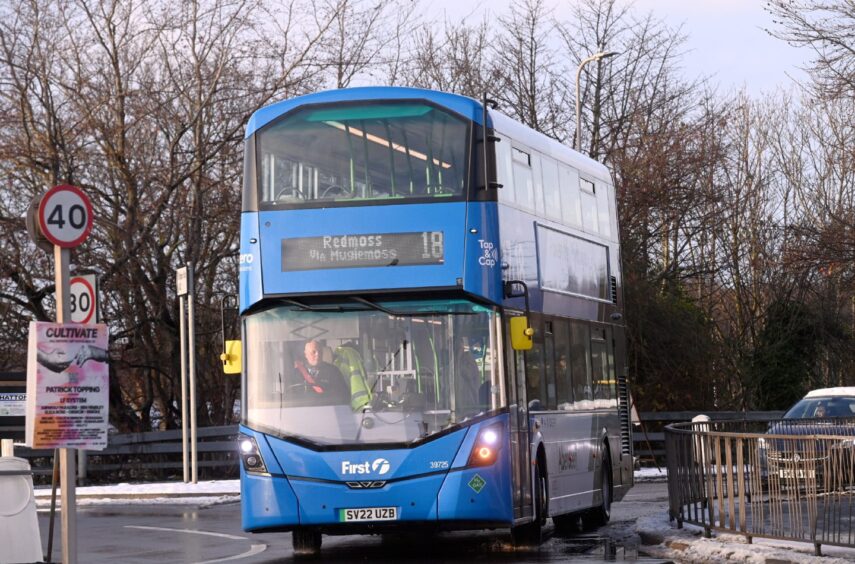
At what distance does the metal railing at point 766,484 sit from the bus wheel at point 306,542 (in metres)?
3.74

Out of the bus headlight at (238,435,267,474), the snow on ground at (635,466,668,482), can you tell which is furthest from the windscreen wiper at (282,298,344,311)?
the snow on ground at (635,466,668,482)

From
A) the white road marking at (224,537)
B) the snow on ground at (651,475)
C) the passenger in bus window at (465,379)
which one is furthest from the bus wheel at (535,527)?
the snow on ground at (651,475)

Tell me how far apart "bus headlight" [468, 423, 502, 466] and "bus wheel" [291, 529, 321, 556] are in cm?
208

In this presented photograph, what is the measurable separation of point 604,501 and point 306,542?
5.33 meters

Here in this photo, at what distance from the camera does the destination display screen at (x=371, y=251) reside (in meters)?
14.7

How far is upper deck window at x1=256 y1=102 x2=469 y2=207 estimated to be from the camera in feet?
48.7

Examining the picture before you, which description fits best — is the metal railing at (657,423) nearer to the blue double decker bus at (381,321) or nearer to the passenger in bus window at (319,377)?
the blue double decker bus at (381,321)

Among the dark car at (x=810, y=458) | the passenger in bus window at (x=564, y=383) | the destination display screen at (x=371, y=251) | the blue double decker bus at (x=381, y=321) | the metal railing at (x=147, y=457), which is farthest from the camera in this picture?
the metal railing at (x=147, y=457)

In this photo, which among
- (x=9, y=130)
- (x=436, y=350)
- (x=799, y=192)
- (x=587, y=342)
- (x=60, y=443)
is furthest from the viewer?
(x=799, y=192)

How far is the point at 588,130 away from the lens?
44.6 meters

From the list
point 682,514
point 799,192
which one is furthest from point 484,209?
point 799,192

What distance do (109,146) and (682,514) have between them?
19.4 m

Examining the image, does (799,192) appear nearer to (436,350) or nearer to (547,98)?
(547,98)

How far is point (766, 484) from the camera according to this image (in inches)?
546
